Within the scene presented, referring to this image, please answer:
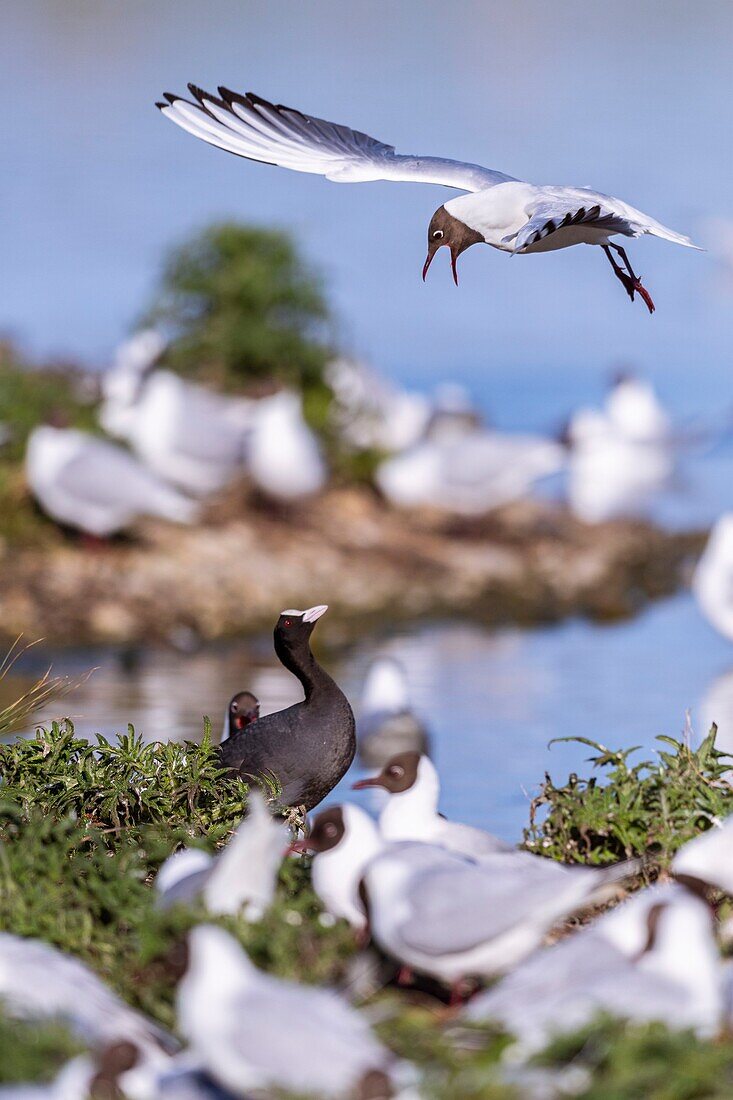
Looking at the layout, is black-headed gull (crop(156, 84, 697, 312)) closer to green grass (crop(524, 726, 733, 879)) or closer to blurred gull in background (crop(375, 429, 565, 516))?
green grass (crop(524, 726, 733, 879))

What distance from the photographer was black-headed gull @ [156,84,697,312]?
5273mm

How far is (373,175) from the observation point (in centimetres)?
582

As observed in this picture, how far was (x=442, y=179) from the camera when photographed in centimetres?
600

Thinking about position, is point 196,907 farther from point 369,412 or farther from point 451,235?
point 369,412

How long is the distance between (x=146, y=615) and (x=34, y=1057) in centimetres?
872

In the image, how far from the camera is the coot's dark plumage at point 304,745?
5.78 m

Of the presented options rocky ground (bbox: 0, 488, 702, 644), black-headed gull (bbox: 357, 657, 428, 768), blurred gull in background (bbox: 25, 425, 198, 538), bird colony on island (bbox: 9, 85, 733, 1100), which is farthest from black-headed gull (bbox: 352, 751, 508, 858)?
blurred gull in background (bbox: 25, 425, 198, 538)

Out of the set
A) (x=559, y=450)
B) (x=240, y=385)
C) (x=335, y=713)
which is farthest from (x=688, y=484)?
(x=335, y=713)

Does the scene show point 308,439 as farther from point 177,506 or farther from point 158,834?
point 158,834

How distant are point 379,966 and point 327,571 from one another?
358 inches

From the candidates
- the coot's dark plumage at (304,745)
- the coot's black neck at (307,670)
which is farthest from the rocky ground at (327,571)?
the coot's dark plumage at (304,745)

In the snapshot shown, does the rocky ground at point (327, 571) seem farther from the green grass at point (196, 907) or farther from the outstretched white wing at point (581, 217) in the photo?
the outstretched white wing at point (581, 217)

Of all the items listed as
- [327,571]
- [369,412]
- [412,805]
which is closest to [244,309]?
[369,412]

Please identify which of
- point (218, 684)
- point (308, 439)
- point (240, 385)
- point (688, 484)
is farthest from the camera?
point (688, 484)
